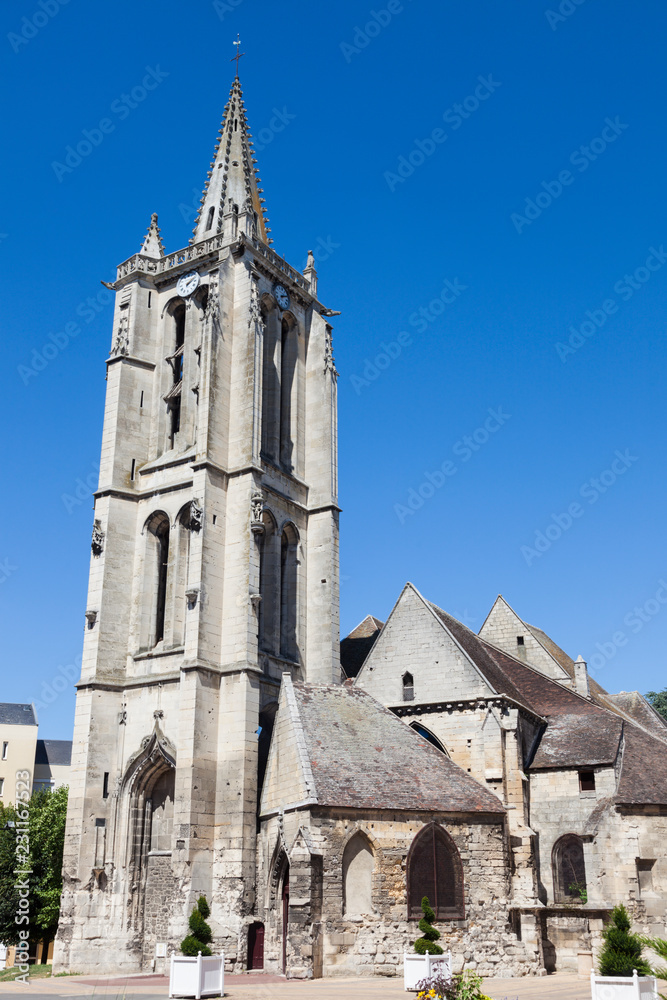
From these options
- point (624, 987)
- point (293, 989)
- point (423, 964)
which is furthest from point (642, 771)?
point (293, 989)

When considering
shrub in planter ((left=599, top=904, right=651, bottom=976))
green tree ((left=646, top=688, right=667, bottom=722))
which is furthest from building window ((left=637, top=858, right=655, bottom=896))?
green tree ((left=646, top=688, right=667, bottom=722))

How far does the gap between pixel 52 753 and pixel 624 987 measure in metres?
58.5

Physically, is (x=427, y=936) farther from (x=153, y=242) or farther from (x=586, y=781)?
(x=153, y=242)

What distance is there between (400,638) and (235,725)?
7.65 meters

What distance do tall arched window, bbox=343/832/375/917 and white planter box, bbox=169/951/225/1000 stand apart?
5318 mm

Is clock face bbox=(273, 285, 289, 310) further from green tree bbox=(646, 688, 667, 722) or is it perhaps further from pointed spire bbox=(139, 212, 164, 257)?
green tree bbox=(646, 688, 667, 722)

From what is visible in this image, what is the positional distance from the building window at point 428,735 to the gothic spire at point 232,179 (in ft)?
68.1

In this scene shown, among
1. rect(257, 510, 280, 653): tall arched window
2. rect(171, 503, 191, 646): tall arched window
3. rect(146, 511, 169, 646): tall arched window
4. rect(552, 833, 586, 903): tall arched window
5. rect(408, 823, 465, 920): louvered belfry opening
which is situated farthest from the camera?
rect(146, 511, 169, 646): tall arched window

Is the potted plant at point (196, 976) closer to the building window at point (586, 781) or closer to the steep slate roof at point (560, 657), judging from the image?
the building window at point (586, 781)

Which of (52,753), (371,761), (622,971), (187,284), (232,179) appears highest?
(232,179)

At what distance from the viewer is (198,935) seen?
2203 centimetres

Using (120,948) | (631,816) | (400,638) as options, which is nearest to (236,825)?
(120,948)

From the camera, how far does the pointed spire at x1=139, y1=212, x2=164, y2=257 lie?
129ft

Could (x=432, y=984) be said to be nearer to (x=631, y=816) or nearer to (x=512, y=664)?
(x=631, y=816)
